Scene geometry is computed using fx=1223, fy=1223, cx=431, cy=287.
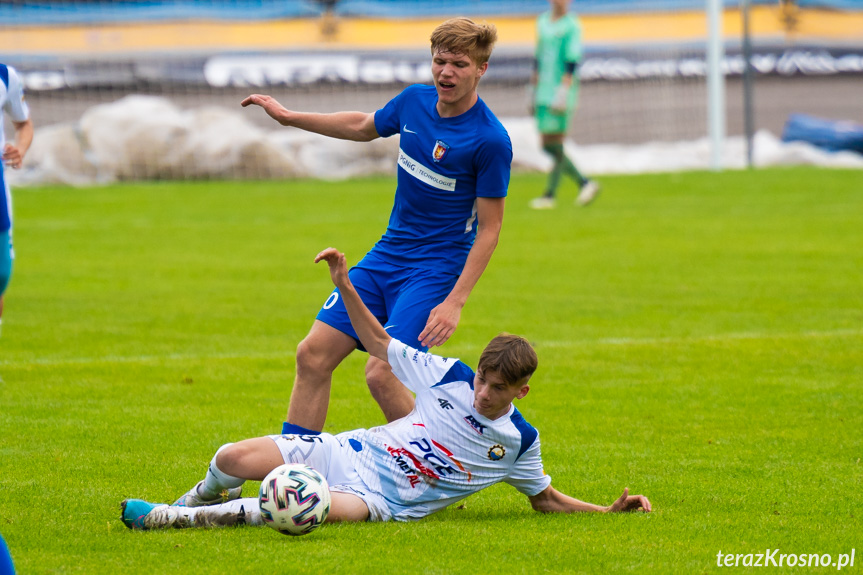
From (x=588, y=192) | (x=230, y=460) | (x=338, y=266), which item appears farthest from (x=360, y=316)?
(x=588, y=192)

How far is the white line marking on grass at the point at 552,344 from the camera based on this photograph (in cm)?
875

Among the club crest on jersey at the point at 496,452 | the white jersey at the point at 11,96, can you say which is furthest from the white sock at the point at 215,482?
the white jersey at the point at 11,96

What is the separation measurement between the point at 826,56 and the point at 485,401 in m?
28.5

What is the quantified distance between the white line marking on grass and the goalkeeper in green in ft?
28.9

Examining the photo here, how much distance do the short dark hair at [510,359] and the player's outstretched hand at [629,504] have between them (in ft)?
2.54

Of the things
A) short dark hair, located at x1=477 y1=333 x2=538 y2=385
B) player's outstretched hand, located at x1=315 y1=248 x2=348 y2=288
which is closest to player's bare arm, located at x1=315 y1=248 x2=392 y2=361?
player's outstretched hand, located at x1=315 y1=248 x2=348 y2=288

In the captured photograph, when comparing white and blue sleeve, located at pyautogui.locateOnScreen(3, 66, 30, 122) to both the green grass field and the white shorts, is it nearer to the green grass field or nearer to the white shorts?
the green grass field

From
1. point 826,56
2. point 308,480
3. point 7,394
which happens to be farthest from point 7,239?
point 826,56

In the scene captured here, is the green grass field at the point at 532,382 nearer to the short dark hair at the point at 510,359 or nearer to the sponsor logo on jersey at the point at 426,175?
the short dark hair at the point at 510,359

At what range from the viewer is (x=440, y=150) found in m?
5.54

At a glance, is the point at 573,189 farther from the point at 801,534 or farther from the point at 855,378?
the point at 801,534

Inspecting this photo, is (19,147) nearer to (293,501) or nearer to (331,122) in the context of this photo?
(331,122)

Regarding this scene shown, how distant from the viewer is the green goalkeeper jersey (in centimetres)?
1833

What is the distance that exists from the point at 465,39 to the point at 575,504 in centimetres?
205
